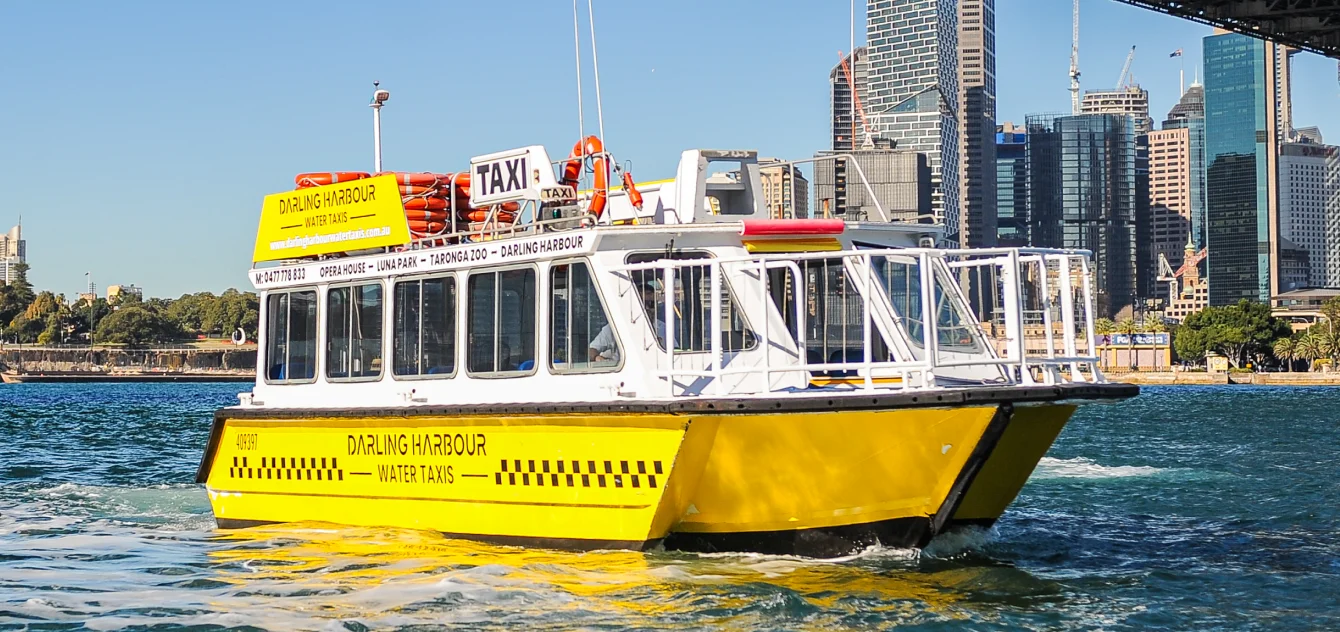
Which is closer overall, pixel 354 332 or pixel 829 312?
pixel 829 312

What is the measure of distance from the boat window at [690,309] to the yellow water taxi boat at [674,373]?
2cm

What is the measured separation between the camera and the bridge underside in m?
55.9

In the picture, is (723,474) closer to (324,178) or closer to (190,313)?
(324,178)

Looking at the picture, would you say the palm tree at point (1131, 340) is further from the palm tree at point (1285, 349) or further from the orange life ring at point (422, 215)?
the orange life ring at point (422, 215)

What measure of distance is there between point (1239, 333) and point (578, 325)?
131159mm

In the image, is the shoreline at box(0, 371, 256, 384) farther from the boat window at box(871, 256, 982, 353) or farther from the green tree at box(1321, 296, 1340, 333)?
the boat window at box(871, 256, 982, 353)

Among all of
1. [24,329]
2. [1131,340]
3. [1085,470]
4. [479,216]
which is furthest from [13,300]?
[479,216]

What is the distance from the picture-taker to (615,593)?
10.3 metres

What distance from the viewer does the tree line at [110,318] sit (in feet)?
555

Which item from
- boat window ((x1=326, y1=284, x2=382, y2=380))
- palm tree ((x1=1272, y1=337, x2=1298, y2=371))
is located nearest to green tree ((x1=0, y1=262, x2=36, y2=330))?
palm tree ((x1=1272, y1=337, x2=1298, y2=371))

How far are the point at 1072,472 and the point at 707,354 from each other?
41.1 ft

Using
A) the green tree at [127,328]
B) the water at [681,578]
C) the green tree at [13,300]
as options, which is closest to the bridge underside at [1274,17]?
the water at [681,578]

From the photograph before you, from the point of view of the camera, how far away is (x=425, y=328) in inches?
506

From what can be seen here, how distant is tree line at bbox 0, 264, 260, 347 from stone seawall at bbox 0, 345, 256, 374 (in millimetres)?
2568
